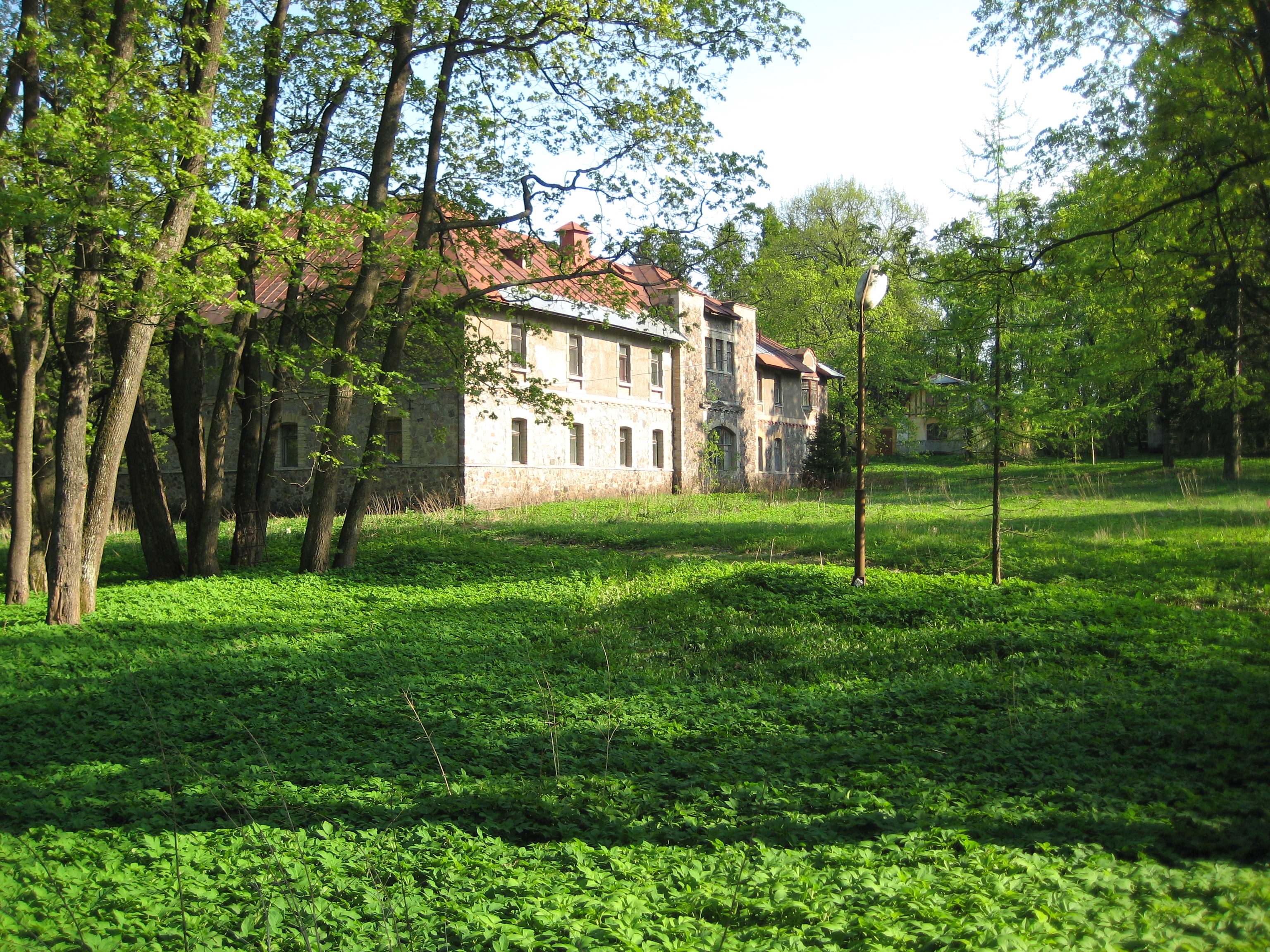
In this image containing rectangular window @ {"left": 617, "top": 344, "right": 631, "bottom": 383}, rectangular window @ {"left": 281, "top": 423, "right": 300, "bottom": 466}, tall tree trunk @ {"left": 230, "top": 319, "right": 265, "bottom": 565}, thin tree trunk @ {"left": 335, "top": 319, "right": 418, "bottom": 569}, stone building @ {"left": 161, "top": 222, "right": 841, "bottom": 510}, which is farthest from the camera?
rectangular window @ {"left": 617, "top": 344, "right": 631, "bottom": 383}

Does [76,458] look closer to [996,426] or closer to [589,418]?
[996,426]

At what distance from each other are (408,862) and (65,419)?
8.57m

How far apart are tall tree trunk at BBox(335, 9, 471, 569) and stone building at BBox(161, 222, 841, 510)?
1.46 m

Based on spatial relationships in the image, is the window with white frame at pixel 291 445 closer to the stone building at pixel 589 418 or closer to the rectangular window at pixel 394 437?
the stone building at pixel 589 418

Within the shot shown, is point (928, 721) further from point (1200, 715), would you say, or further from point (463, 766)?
point (463, 766)

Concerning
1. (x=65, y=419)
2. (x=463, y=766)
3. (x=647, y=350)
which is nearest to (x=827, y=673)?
(x=463, y=766)

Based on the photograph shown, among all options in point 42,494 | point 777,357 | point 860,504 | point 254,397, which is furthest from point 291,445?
point 860,504

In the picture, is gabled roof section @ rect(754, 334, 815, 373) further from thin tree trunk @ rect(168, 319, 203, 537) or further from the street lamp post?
thin tree trunk @ rect(168, 319, 203, 537)

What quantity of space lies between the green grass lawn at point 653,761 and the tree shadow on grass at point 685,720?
4cm

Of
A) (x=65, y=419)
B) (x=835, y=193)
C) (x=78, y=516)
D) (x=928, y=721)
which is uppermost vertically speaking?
(x=835, y=193)

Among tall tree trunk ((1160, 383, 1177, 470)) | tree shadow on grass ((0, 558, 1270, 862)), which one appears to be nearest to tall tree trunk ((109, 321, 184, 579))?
tree shadow on grass ((0, 558, 1270, 862))

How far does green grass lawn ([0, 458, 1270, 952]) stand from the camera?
380 cm

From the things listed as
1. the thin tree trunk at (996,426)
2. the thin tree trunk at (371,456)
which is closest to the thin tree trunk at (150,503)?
the thin tree trunk at (371,456)

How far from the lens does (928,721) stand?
280 inches
